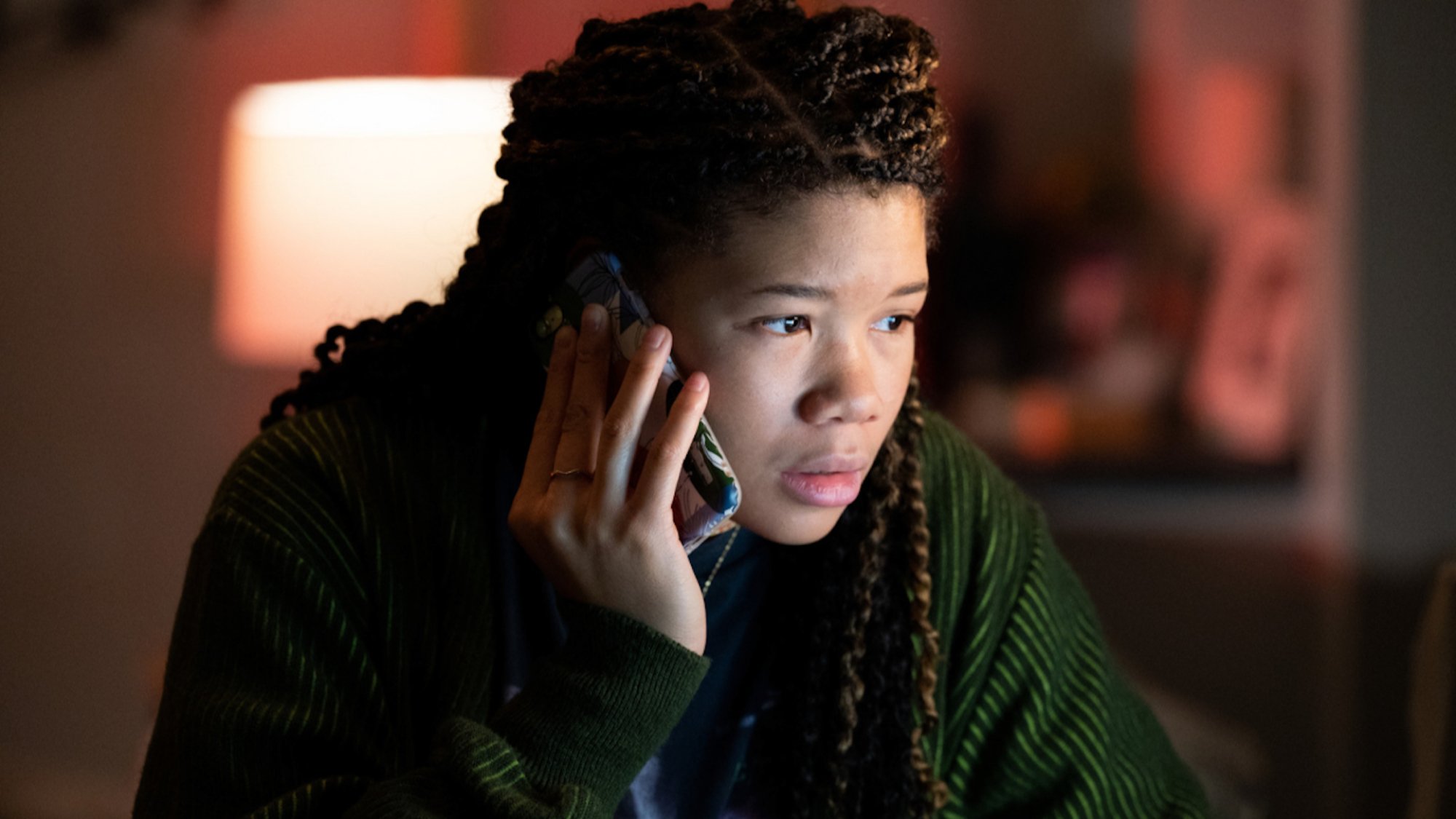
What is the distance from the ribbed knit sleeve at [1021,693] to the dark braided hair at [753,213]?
0.05 metres

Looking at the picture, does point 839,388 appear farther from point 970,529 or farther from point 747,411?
point 970,529

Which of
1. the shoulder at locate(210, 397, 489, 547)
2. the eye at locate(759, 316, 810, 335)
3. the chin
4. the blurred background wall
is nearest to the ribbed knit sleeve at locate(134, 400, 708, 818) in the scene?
the shoulder at locate(210, 397, 489, 547)

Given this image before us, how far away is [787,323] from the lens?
0.91m

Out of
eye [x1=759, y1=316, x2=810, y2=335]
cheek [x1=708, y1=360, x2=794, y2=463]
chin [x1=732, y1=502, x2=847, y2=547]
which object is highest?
eye [x1=759, y1=316, x2=810, y2=335]

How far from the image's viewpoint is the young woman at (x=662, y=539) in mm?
894

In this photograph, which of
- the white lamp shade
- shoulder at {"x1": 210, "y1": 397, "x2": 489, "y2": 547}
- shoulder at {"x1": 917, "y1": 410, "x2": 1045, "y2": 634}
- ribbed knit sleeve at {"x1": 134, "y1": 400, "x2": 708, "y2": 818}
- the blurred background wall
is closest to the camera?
ribbed knit sleeve at {"x1": 134, "y1": 400, "x2": 708, "y2": 818}

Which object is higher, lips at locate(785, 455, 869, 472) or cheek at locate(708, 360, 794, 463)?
cheek at locate(708, 360, 794, 463)

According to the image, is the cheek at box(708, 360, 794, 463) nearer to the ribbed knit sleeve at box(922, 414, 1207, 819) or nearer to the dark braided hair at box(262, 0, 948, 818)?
the dark braided hair at box(262, 0, 948, 818)

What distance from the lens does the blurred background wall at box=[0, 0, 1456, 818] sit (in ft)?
7.34

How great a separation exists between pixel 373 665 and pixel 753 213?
1.46ft

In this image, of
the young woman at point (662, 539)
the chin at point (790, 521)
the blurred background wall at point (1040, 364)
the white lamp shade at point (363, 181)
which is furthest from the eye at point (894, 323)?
the blurred background wall at point (1040, 364)

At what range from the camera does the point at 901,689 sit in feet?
3.51

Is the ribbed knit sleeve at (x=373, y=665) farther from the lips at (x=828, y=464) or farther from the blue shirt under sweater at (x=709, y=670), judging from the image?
the lips at (x=828, y=464)

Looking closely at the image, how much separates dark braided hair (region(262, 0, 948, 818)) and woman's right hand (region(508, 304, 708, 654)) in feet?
0.34
